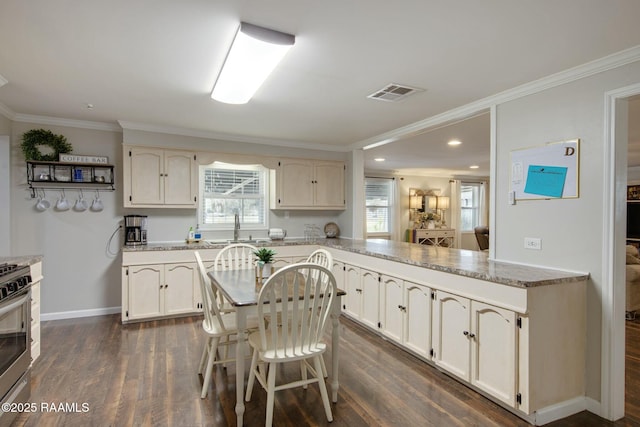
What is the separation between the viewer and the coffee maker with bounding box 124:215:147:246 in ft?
13.4

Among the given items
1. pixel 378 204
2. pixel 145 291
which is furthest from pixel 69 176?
pixel 378 204

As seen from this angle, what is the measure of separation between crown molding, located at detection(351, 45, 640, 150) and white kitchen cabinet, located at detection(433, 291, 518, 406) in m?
1.68

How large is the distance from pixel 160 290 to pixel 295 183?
227cm

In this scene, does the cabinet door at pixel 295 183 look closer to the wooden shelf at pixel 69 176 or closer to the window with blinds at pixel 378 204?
the wooden shelf at pixel 69 176

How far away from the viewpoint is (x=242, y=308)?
6.68 feet

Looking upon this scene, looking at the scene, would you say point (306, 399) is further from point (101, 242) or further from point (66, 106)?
point (66, 106)

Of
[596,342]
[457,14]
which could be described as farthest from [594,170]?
[457,14]

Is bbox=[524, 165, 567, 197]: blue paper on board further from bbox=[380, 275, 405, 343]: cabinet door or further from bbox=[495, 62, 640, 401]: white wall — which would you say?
bbox=[380, 275, 405, 343]: cabinet door

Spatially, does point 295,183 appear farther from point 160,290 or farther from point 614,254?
point 614,254

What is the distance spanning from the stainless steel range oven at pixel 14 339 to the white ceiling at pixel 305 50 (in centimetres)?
150

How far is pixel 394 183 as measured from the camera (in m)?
8.38

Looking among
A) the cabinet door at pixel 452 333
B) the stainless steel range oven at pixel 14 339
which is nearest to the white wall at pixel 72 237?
the stainless steel range oven at pixel 14 339

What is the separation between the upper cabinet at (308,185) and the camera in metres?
4.92

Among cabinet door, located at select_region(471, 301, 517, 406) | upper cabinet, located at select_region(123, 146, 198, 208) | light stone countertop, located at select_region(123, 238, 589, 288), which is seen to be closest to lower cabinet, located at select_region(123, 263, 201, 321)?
light stone countertop, located at select_region(123, 238, 589, 288)
